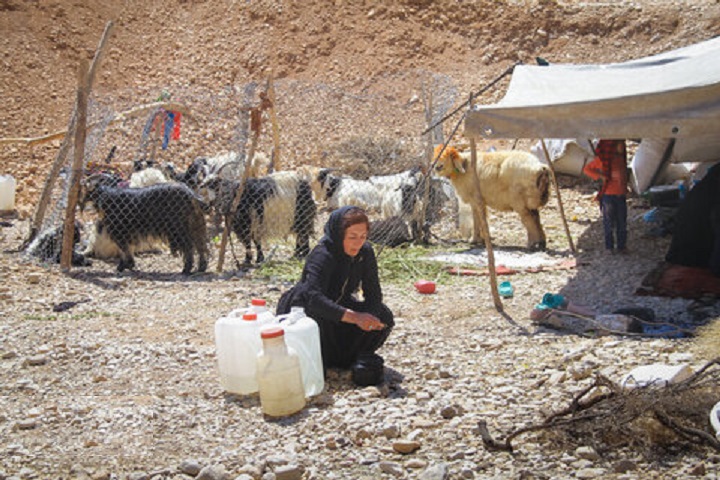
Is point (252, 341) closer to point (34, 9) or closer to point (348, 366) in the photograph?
point (348, 366)

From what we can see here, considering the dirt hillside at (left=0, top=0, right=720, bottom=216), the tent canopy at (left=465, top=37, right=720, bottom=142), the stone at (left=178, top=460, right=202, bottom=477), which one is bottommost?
the stone at (left=178, top=460, right=202, bottom=477)

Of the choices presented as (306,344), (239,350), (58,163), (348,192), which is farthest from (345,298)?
(348,192)

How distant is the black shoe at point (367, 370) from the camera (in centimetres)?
401

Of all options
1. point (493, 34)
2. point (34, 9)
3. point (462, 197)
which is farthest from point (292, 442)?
point (34, 9)

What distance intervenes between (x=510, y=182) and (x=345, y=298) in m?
5.20

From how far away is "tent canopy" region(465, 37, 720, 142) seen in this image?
4.89m

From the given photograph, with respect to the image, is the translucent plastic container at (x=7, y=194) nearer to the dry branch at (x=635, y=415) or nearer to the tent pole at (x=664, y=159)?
the tent pole at (x=664, y=159)

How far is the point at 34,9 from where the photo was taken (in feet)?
73.3

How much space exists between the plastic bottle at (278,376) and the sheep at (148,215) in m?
4.74

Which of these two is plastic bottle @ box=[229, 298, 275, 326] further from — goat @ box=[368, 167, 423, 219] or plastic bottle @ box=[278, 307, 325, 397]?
goat @ box=[368, 167, 423, 219]

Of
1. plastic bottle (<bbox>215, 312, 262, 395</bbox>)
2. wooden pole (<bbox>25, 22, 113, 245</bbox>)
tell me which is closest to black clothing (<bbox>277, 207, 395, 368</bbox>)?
plastic bottle (<bbox>215, 312, 262, 395</bbox>)

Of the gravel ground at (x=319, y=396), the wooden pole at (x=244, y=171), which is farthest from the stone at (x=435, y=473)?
the wooden pole at (x=244, y=171)

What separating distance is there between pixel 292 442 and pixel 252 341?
72cm

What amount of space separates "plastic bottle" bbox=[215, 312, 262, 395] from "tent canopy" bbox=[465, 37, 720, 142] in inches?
101
